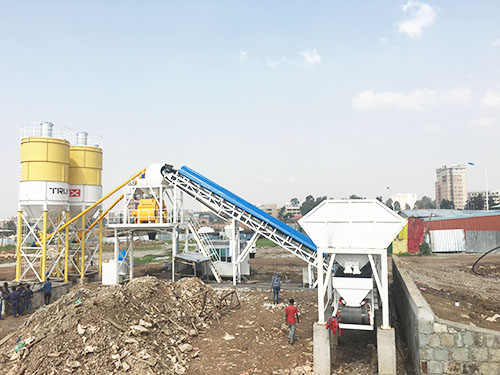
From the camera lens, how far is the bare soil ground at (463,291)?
434 inches

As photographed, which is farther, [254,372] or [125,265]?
[125,265]

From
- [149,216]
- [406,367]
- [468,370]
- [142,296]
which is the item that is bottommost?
[406,367]

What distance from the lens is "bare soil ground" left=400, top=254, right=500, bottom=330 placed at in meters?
11.0

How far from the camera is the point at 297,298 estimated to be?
630 inches

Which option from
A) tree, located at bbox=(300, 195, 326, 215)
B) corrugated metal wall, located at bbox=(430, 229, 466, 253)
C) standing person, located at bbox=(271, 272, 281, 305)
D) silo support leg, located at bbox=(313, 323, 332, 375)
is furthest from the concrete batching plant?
tree, located at bbox=(300, 195, 326, 215)

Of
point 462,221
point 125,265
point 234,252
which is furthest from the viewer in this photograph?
point 462,221

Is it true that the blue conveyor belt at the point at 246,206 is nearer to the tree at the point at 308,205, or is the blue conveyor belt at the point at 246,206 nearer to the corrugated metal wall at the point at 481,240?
the corrugated metal wall at the point at 481,240

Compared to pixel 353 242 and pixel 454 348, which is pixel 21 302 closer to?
pixel 353 242

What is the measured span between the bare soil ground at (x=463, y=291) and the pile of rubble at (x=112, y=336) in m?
8.02

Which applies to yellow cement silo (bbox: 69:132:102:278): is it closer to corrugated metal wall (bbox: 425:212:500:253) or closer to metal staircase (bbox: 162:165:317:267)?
metal staircase (bbox: 162:165:317:267)

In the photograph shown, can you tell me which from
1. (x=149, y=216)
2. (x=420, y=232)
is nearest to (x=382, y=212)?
(x=149, y=216)

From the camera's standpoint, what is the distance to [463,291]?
15.3m

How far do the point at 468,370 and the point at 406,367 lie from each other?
1.79 metres

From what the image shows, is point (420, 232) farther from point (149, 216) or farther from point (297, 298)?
point (149, 216)
